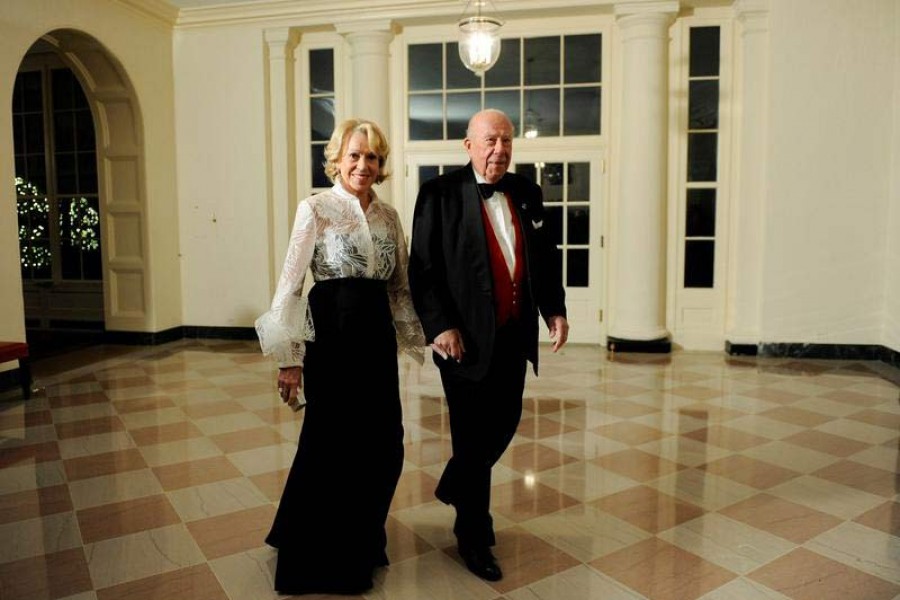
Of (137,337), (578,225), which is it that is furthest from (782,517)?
(137,337)

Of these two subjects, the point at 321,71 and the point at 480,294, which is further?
the point at 321,71

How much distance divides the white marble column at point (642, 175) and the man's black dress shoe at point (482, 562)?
464cm

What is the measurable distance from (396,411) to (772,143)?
5330mm

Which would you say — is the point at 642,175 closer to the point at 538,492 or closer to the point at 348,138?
the point at 538,492

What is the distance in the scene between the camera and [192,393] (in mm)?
5266

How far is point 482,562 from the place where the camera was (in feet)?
8.13

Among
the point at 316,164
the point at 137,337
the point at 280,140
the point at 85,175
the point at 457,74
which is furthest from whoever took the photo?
the point at 85,175

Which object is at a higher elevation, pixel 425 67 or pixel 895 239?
pixel 425 67

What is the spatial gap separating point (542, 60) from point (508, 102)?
527 mm

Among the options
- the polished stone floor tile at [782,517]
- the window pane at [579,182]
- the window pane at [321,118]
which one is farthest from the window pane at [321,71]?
the polished stone floor tile at [782,517]

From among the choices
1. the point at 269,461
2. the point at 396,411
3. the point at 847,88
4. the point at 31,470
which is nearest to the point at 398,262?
the point at 396,411

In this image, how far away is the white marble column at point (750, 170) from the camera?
6.49 metres

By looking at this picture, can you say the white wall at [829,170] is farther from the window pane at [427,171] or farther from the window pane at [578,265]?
the window pane at [427,171]

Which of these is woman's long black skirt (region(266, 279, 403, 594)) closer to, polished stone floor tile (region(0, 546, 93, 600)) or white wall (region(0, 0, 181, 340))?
polished stone floor tile (region(0, 546, 93, 600))
